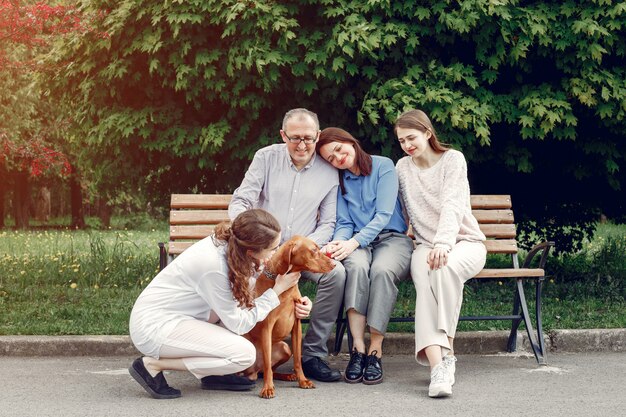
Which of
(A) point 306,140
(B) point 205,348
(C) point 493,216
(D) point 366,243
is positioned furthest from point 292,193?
(C) point 493,216

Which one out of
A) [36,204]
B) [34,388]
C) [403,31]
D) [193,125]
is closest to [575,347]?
[403,31]

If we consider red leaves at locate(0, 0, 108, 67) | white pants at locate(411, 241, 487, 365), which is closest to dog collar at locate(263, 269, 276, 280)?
white pants at locate(411, 241, 487, 365)

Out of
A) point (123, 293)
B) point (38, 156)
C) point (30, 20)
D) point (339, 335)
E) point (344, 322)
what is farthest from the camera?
point (38, 156)

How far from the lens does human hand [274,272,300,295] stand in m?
5.19

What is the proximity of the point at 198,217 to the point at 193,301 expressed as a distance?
1.86m

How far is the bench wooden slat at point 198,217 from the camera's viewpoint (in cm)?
701

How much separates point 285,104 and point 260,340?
14.3 feet

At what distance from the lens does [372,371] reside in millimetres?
5633

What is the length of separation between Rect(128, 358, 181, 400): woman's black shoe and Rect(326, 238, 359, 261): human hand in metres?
1.46

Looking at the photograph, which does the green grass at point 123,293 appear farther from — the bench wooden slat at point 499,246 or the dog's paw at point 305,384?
the dog's paw at point 305,384

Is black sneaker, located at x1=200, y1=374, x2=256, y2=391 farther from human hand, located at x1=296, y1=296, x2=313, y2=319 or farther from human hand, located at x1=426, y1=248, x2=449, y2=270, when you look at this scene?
human hand, located at x1=426, y1=248, x2=449, y2=270

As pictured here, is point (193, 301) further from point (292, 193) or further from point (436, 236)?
point (436, 236)

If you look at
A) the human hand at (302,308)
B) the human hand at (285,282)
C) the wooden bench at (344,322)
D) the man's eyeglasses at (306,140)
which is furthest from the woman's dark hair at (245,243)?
the wooden bench at (344,322)

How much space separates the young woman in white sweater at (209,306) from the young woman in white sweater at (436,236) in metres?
0.89
